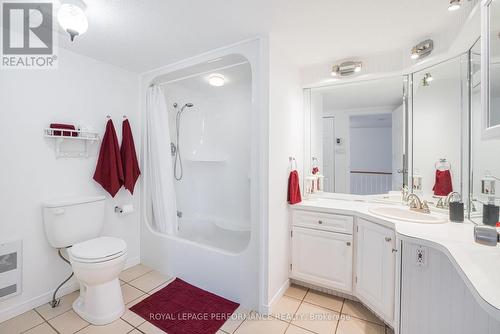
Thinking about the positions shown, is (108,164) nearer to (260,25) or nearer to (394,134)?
(260,25)

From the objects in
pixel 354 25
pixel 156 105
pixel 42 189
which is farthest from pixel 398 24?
pixel 42 189

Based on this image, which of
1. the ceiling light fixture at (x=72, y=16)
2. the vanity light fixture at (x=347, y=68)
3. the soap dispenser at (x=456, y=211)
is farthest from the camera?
the vanity light fixture at (x=347, y=68)

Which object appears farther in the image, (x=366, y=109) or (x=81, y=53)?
(x=366, y=109)

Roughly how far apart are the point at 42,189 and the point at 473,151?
11.2 feet

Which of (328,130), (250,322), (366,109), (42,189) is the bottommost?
(250,322)

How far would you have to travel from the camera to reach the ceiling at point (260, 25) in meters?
1.41

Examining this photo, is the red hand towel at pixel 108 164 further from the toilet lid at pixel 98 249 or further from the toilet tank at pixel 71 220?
the toilet lid at pixel 98 249

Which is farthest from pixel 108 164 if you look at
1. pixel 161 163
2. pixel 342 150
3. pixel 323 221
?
pixel 342 150

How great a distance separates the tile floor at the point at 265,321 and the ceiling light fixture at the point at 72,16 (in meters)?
2.03

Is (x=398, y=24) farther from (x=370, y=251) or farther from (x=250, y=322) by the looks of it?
(x=250, y=322)

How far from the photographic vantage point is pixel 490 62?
1.14 metres

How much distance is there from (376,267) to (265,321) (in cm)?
94

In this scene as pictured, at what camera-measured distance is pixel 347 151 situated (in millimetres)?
2352

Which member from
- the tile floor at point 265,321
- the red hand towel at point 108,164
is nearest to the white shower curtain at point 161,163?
the red hand towel at point 108,164
